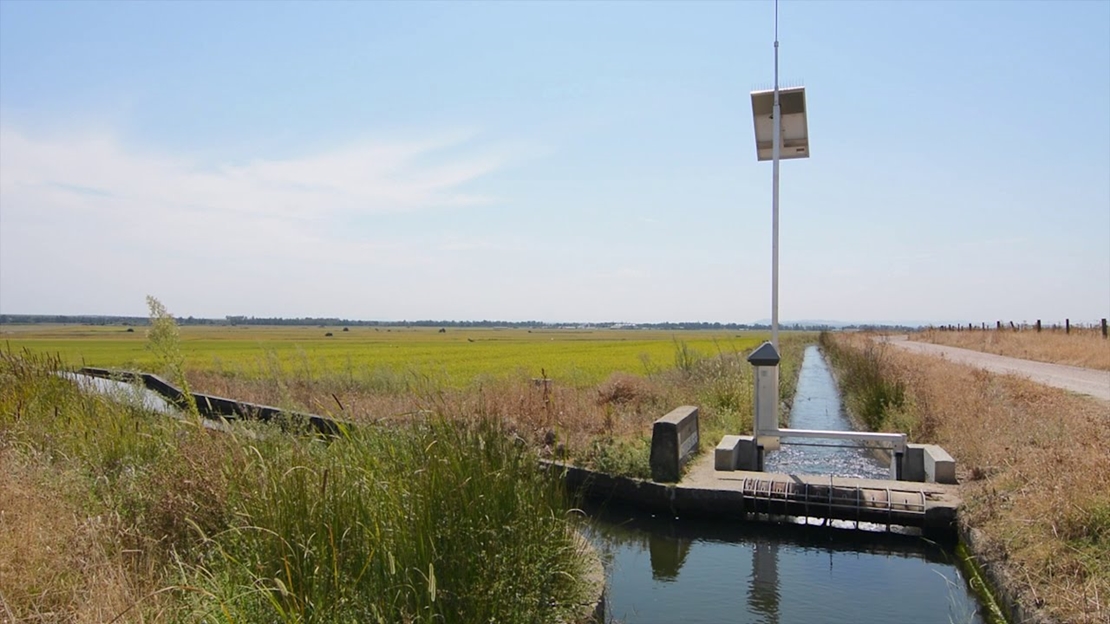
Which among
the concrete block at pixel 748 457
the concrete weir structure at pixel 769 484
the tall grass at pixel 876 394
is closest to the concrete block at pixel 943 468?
the concrete weir structure at pixel 769 484

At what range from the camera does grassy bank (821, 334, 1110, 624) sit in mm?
4539

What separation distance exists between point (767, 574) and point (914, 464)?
128 inches

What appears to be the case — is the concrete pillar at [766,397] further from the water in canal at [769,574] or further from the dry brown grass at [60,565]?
the dry brown grass at [60,565]

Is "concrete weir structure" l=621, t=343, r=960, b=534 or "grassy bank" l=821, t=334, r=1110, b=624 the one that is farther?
"concrete weir structure" l=621, t=343, r=960, b=534

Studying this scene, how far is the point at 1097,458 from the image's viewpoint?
220 inches

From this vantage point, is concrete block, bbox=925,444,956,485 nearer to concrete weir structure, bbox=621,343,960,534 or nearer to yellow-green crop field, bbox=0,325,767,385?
concrete weir structure, bbox=621,343,960,534

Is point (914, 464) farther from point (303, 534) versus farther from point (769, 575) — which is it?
point (303, 534)

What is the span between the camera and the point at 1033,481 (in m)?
6.03

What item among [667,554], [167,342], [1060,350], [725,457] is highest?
[167,342]

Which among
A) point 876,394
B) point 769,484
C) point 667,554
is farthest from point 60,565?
point 876,394

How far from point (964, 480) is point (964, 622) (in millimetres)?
2750

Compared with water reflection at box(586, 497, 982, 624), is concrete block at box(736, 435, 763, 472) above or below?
above

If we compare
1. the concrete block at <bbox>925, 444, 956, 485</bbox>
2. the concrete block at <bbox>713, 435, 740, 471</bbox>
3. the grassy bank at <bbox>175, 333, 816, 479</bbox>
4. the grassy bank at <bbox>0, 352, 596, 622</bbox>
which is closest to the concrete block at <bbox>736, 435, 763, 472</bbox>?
the concrete block at <bbox>713, 435, 740, 471</bbox>

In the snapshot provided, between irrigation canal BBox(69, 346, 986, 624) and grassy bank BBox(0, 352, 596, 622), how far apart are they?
5.61ft
